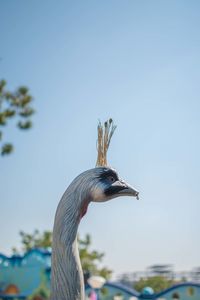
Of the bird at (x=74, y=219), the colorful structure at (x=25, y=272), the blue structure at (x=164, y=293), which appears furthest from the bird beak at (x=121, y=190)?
the colorful structure at (x=25, y=272)

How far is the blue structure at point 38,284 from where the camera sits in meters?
10.7

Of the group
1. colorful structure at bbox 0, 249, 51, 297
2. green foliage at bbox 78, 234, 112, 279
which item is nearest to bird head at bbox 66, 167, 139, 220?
colorful structure at bbox 0, 249, 51, 297

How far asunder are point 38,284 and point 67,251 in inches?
356

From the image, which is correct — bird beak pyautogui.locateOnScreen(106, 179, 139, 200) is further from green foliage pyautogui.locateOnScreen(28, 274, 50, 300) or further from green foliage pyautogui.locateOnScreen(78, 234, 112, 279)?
green foliage pyautogui.locateOnScreen(78, 234, 112, 279)

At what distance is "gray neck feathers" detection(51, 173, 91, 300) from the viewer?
279 cm

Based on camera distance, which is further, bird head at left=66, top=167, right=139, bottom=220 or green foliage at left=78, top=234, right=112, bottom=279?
green foliage at left=78, top=234, right=112, bottom=279

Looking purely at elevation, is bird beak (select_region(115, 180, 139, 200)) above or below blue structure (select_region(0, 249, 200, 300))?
above

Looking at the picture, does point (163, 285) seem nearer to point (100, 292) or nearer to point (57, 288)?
point (100, 292)

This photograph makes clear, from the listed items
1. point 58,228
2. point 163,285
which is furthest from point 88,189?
point 163,285

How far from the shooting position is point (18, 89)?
12070 mm

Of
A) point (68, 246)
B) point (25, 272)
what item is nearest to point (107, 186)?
point (68, 246)

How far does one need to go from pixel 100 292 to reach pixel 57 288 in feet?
30.1

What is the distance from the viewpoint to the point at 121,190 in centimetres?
316

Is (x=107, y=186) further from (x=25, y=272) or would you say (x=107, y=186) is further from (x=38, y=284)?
(x=25, y=272)
